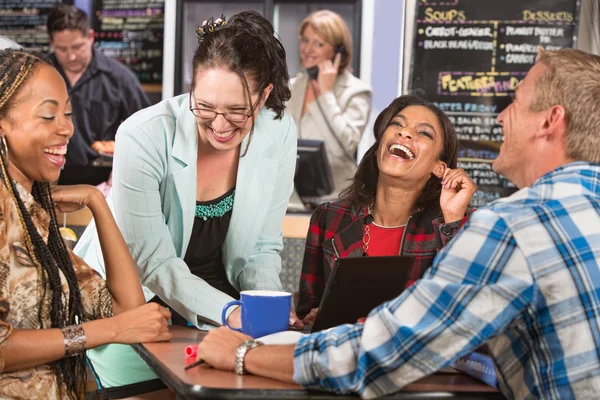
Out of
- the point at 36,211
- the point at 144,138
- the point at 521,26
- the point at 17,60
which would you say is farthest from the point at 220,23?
the point at 521,26

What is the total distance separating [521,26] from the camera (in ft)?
16.1

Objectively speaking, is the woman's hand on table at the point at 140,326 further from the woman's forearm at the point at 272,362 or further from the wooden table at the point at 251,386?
the woman's forearm at the point at 272,362

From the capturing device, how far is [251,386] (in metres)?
1.49

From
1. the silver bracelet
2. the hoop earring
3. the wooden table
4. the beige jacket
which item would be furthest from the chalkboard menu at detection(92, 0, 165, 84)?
the wooden table

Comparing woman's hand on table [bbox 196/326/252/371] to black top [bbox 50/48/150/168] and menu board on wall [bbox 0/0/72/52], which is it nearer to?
black top [bbox 50/48/150/168]

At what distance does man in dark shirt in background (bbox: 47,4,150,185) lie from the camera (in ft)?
17.4

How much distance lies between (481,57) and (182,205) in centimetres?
310

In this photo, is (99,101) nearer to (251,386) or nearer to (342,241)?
(342,241)

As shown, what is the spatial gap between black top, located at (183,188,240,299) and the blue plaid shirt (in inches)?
45.1

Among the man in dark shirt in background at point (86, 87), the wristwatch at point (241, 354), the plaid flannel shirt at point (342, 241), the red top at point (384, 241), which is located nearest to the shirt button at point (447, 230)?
the plaid flannel shirt at point (342, 241)

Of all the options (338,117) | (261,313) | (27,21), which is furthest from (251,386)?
(27,21)

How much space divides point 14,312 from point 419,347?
3.25 ft

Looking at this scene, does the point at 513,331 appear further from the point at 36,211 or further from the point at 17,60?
the point at 17,60

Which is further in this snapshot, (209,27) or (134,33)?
(134,33)
